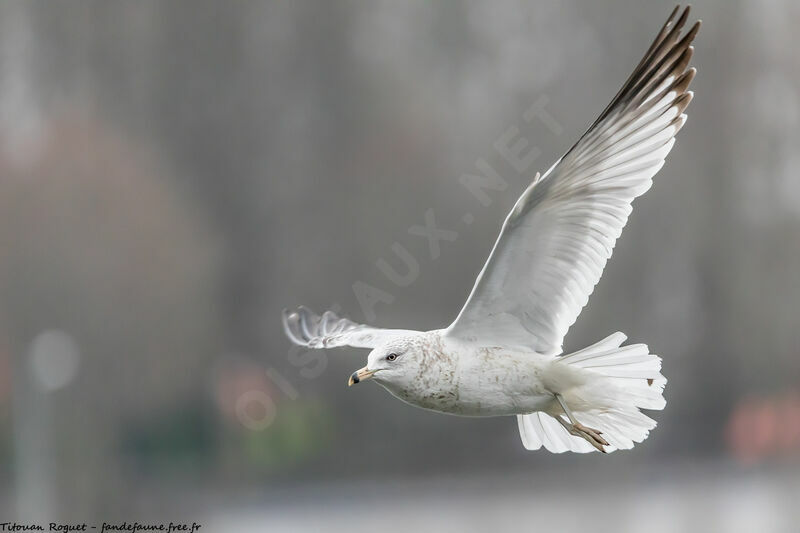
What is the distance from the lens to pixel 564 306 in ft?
11.6

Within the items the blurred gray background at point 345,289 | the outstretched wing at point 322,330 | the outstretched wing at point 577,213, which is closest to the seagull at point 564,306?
the outstretched wing at point 577,213

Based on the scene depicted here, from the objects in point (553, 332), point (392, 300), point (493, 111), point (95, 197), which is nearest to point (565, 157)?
point (553, 332)

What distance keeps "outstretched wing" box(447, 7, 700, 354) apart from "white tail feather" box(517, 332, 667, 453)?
130mm

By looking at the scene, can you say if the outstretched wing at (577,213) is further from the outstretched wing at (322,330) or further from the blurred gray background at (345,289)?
the blurred gray background at (345,289)

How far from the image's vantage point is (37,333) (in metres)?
16.8

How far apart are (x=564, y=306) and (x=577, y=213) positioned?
0.29 meters

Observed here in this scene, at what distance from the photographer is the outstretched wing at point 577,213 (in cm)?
329

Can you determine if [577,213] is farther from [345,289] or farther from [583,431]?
[345,289]

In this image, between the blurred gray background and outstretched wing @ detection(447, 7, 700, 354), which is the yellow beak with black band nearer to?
outstretched wing @ detection(447, 7, 700, 354)

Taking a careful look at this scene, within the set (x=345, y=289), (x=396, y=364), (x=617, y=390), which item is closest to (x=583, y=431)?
(x=617, y=390)

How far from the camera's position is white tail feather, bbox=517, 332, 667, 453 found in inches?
138

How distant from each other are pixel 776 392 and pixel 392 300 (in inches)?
293

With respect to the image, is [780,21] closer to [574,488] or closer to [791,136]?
[791,136]

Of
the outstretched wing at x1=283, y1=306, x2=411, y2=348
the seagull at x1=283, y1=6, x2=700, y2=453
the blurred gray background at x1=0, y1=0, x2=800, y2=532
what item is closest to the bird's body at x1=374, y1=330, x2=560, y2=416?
the seagull at x1=283, y1=6, x2=700, y2=453
